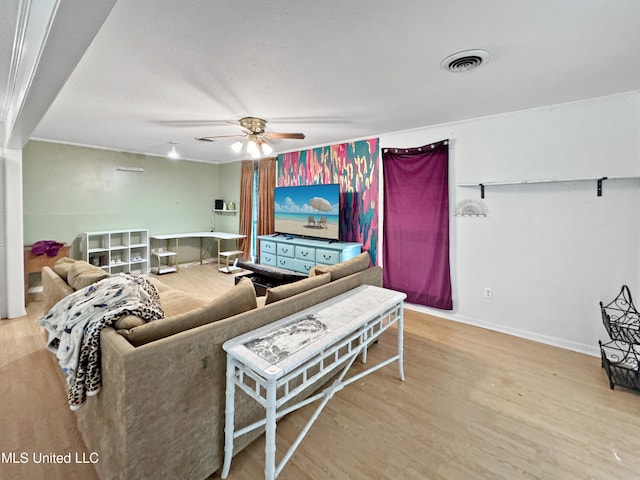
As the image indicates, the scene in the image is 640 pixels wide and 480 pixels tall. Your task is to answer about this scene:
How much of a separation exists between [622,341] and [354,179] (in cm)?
315

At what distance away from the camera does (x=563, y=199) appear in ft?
8.88

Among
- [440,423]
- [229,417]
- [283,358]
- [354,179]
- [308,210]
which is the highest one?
[354,179]

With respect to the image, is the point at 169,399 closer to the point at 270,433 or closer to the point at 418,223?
the point at 270,433

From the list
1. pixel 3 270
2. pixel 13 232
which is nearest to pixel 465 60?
pixel 13 232

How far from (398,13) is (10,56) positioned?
7.89 feet

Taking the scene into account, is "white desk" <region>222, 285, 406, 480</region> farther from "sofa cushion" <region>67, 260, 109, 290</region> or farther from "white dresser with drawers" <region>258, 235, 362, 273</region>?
"white dresser with drawers" <region>258, 235, 362, 273</region>

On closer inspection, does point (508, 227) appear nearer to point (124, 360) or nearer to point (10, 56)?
point (124, 360)

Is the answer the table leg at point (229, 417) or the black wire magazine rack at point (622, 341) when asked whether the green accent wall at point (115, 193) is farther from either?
the black wire magazine rack at point (622, 341)

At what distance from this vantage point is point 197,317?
1402mm

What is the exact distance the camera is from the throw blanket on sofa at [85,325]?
4.20 ft

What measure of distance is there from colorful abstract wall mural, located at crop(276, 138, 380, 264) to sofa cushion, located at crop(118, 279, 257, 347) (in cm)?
268

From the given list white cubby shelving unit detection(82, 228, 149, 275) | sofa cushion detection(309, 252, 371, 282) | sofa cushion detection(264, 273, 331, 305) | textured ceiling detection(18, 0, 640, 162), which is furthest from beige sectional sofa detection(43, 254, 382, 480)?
white cubby shelving unit detection(82, 228, 149, 275)

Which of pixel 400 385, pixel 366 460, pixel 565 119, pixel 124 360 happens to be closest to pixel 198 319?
pixel 124 360

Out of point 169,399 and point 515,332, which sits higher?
point 169,399
